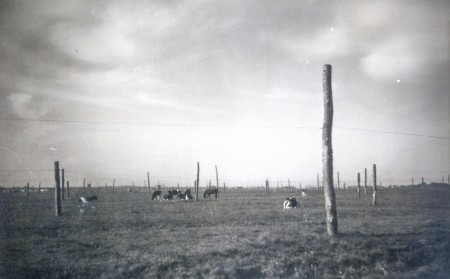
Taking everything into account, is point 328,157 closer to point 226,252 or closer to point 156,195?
point 226,252

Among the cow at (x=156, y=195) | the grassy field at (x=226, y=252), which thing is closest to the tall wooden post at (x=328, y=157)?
the grassy field at (x=226, y=252)

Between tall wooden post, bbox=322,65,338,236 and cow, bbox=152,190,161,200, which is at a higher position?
tall wooden post, bbox=322,65,338,236

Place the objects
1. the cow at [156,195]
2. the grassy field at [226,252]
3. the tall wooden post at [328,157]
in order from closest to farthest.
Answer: the grassy field at [226,252] < the tall wooden post at [328,157] < the cow at [156,195]

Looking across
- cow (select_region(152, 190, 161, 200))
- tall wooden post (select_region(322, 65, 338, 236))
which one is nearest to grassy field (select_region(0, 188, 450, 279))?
tall wooden post (select_region(322, 65, 338, 236))

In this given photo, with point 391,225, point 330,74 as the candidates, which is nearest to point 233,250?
point 330,74

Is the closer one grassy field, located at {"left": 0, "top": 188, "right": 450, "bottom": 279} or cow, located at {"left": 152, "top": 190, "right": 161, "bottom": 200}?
grassy field, located at {"left": 0, "top": 188, "right": 450, "bottom": 279}

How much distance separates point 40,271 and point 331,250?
943cm

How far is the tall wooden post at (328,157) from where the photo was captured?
539 inches

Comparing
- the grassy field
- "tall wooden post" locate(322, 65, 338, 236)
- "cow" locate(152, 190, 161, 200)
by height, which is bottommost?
"cow" locate(152, 190, 161, 200)

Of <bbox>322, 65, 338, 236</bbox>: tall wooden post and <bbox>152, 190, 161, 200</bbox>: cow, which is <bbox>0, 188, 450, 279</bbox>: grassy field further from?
<bbox>152, 190, 161, 200</bbox>: cow

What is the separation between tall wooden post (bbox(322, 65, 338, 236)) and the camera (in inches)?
539

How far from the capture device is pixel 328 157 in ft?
45.6

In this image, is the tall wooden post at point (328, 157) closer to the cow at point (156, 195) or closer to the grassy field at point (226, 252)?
the grassy field at point (226, 252)

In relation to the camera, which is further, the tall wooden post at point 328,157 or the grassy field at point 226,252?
the tall wooden post at point 328,157
